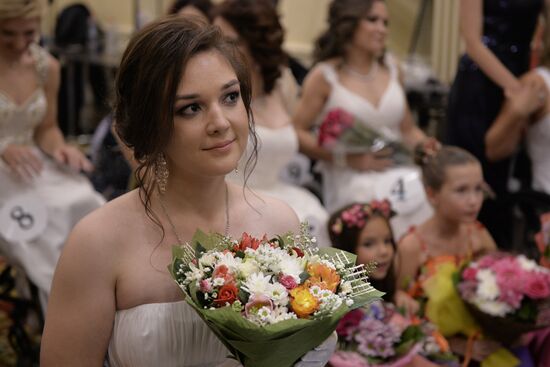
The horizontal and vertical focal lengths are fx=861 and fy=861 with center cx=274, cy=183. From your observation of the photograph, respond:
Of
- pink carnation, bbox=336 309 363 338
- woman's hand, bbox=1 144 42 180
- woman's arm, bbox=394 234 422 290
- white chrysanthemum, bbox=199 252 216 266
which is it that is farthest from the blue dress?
white chrysanthemum, bbox=199 252 216 266

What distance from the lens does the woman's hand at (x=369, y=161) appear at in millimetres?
4305

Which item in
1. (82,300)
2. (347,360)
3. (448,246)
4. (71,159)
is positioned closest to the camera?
(82,300)

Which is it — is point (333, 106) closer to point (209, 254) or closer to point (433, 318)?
point (433, 318)

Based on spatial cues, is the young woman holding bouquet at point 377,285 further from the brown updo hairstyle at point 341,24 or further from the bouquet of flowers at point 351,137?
the brown updo hairstyle at point 341,24

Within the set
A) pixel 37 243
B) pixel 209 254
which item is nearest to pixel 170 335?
pixel 209 254

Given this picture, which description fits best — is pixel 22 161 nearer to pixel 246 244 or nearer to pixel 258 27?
pixel 258 27

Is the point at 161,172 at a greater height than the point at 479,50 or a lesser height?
greater

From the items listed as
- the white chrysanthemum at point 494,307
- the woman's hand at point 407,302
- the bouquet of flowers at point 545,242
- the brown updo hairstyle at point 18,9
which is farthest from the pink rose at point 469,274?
the brown updo hairstyle at point 18,9

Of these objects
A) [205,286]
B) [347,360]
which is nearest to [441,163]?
[347,360]

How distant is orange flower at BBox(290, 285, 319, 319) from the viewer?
173 cm

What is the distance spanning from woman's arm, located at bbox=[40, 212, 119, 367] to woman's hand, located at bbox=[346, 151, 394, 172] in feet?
8.08

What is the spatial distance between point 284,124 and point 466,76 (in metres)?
1.04

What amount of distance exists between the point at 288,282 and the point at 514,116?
262cm

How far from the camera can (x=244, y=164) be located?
3402 mm
